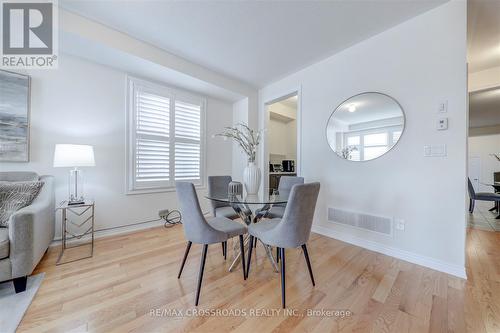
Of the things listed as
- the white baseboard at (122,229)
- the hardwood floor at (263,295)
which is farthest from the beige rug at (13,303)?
the white baseboard at (122,229)

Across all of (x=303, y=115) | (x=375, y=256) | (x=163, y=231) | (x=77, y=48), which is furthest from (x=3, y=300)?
(x=303, y=115)

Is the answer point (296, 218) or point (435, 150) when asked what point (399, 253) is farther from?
point (296, 218)

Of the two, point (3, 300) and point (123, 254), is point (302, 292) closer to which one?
point (123, 254)

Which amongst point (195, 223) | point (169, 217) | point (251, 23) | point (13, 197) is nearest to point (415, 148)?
point (251, 23)

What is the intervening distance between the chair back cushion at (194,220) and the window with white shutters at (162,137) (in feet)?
6.14

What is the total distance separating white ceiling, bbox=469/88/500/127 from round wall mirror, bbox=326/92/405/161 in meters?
2.33

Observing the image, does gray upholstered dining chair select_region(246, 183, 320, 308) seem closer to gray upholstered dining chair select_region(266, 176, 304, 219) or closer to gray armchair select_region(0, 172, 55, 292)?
gray upholstered dining chair select_region(266, 176, 304, 219)

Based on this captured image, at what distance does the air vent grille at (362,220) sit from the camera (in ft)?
7.38

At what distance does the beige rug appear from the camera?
1175 mm

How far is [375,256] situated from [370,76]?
2.19 m

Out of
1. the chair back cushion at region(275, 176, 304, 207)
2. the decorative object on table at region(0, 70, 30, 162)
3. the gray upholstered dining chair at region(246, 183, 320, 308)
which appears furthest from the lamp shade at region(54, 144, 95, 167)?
the chair back cushion at region(275, 176, 304, 207)

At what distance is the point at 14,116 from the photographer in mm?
2076

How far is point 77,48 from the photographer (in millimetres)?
2279

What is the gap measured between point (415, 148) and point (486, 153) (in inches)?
267
